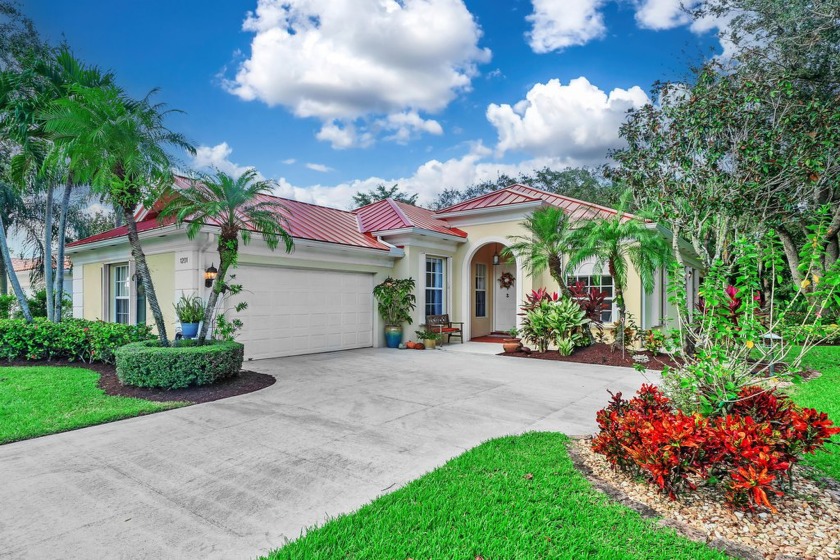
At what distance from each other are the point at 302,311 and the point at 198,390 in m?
4.38

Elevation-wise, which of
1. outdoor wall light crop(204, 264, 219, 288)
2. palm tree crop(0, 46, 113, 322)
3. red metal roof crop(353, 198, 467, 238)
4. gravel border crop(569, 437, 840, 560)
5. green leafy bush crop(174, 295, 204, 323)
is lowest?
gravel border crop(569, 437, 840, 560)

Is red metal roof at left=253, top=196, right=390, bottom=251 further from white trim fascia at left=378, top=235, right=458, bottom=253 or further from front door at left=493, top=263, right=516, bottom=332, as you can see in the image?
front door at left=493, top=263, right=516, bottom=332

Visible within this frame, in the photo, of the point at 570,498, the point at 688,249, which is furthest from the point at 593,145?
the point at 570,498

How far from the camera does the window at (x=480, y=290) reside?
51.8 ft

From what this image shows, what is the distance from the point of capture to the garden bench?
13314mm

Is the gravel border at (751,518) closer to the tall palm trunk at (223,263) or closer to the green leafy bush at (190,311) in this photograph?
the tall palm trunk at (223,263)

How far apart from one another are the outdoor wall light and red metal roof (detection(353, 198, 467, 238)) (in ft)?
17.1

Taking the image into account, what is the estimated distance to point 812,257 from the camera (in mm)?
3623

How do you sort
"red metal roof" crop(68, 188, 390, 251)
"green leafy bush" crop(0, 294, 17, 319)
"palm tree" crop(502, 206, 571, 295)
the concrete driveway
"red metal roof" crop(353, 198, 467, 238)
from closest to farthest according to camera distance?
the concrete driveway
"palm tree" crop(502, 206, 571, 295)
"red metal roof" crop(68, 188, 390, 251)
"red metal roof" crop(353, 198, 467, 238)
"green leafy bush" crop(0, 294, 17, 319)

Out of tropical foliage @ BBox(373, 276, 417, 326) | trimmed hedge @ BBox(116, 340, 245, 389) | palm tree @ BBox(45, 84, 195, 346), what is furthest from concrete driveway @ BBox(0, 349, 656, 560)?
tropical foliage @ BBox(373, 276, 417, 326)

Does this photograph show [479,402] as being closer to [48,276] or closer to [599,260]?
[599,260]

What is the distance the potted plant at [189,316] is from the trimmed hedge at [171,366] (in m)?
1.61

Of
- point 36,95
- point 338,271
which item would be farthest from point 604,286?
point 36,95

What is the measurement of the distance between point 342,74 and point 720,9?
10.3m
